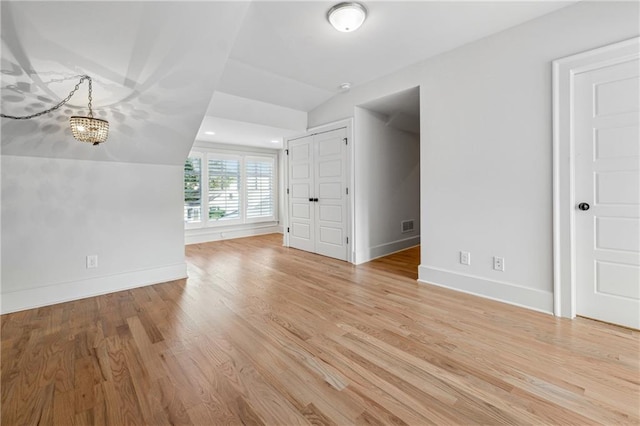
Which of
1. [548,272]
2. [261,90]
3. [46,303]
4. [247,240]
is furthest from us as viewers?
[247,240]

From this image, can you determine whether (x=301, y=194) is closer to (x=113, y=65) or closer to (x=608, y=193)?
(x=113, y=65)

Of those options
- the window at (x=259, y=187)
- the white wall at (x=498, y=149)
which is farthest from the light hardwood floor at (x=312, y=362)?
the window at (x=259, y=187)

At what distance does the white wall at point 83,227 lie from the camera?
2.49m

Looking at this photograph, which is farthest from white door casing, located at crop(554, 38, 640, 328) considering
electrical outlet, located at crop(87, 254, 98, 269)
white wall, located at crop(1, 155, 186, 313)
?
electrical outlet, located at crop(87, 254, 98, 269)

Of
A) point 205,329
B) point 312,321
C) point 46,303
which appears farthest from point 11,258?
point 312,321

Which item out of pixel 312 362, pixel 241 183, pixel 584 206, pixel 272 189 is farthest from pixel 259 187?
pixel 584 206

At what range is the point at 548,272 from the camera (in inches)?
91.4

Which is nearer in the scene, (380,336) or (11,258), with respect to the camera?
(380,336)

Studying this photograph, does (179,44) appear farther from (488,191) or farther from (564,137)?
(564,137)

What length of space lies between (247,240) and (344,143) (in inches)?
133

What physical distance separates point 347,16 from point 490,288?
2763 mm

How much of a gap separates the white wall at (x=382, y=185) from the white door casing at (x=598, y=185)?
2223mm

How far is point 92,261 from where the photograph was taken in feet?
9.39

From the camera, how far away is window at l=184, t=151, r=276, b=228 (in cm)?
593
